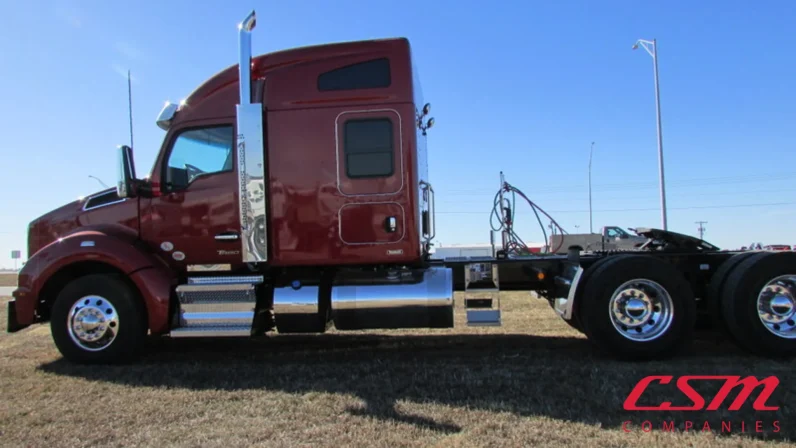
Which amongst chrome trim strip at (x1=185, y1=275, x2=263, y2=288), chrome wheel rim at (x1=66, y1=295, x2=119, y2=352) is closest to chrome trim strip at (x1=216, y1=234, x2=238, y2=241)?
chrome trim strip at (x1=185, y1=275, x2=263, y2=288)

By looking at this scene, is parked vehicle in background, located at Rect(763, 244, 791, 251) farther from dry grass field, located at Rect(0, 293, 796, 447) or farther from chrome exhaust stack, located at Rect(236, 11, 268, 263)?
chrome exhaust stack, located at Rect(236, 11, 268, 263)

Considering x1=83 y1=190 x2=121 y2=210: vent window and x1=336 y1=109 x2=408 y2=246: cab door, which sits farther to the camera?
x1=83 y1=190 x2=121 y2=210: vent window

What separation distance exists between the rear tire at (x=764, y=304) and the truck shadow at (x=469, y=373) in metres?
0.23

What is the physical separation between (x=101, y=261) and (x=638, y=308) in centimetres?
549

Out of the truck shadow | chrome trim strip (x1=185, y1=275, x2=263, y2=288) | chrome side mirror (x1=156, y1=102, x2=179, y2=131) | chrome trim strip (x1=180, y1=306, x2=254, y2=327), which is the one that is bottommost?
the truck shadow

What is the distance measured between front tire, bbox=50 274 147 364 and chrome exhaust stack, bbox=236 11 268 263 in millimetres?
1350

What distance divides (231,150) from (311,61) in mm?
1249

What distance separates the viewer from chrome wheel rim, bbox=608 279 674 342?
5406 millimetres

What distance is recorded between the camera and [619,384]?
4.47 metres

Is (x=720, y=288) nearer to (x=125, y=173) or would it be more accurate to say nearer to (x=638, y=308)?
(x=638, y=308)

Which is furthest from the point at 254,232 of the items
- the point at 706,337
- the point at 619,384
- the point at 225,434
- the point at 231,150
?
the point at 706,337

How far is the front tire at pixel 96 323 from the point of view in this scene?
5.52m

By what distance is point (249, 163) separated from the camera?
18.1 ft

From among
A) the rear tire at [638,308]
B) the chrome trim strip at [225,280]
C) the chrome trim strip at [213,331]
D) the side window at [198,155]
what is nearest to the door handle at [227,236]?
the chrome trim strip at [225,280]
